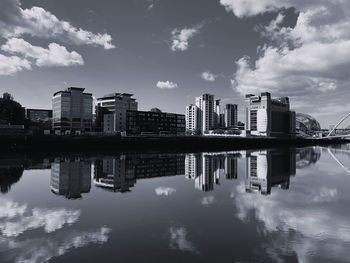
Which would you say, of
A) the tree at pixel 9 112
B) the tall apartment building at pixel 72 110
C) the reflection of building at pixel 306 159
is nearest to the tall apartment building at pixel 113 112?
the tall apartment building at pixel 72 110

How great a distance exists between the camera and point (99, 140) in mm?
71312

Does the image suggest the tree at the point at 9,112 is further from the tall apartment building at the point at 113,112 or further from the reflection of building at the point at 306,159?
the reflection of building at the point at 306,159

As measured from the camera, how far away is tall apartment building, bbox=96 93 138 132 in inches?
5625

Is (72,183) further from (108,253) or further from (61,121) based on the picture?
(61,121)

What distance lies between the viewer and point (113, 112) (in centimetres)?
14462

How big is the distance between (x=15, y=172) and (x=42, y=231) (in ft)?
74.2

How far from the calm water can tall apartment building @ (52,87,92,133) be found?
119160 millimetres

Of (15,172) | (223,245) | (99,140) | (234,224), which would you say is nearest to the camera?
(223,245)

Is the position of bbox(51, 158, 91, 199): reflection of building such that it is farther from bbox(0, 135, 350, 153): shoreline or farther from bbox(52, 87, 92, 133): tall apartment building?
bbox(52, 87, 92, 133): tall apartment building

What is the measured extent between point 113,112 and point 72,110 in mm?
21744

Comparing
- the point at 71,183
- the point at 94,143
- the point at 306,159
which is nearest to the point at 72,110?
the point at 94,143

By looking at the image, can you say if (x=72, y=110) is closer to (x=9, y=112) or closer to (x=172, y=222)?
(x=9, y=112)

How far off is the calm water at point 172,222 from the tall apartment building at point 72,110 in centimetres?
11916

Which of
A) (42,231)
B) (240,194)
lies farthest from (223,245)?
(240,194)
